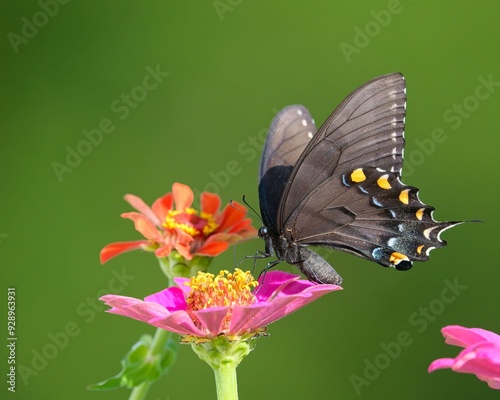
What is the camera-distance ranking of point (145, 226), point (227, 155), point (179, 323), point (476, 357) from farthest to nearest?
point (227, 155)
point (145, 226)
point (179, 323)
point (476, 357)

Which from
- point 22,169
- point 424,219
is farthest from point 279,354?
point 424,219

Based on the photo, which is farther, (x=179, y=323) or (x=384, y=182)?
(x=384, y=182)

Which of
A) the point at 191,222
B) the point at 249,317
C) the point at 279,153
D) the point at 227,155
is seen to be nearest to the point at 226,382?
the point at 249,317

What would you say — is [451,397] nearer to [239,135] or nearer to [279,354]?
[279,354]

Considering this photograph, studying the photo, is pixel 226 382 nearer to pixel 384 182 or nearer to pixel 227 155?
pixel 384 182

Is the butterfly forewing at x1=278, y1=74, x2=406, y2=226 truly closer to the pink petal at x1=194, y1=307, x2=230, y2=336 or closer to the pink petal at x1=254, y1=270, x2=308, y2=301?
the pink petal at x1=254, y1=270, x2=308, y2=301

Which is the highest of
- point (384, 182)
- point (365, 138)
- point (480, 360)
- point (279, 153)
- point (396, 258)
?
point (279, 153)

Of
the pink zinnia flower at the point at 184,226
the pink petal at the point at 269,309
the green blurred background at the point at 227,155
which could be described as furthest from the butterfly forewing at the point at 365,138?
the green blurred background at the point at 227,155
